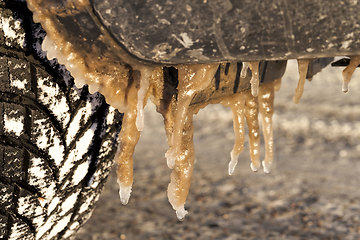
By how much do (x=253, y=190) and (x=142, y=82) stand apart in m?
2.22

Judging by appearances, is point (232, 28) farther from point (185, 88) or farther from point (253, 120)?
point (253, 120)

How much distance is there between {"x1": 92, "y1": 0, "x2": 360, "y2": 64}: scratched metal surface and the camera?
2.85 ft

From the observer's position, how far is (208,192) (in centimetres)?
318

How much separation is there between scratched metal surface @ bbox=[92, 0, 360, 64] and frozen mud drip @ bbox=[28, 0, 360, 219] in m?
0.08

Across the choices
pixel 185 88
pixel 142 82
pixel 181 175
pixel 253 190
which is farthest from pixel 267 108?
pixel 253 190

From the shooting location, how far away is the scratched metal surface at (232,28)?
0.87 meters

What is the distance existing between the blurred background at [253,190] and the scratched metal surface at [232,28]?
68.0 inches

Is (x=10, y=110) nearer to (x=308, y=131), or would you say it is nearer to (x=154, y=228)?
(x=154, y=228)

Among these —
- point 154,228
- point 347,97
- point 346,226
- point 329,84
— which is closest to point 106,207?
point 154,228

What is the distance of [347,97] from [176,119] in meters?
4.90

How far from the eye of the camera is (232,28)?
917 millimetres

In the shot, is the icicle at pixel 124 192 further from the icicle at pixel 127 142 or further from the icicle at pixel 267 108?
the icicle at pixel 267 108

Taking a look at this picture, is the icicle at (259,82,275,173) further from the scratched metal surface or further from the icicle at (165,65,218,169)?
the scratched metal surface

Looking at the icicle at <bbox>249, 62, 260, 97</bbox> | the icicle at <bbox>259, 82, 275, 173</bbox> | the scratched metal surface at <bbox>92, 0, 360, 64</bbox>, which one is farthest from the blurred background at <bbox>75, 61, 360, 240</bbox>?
the scratched metal surface at <bbox>92, 0, 360, 64</bbox>
